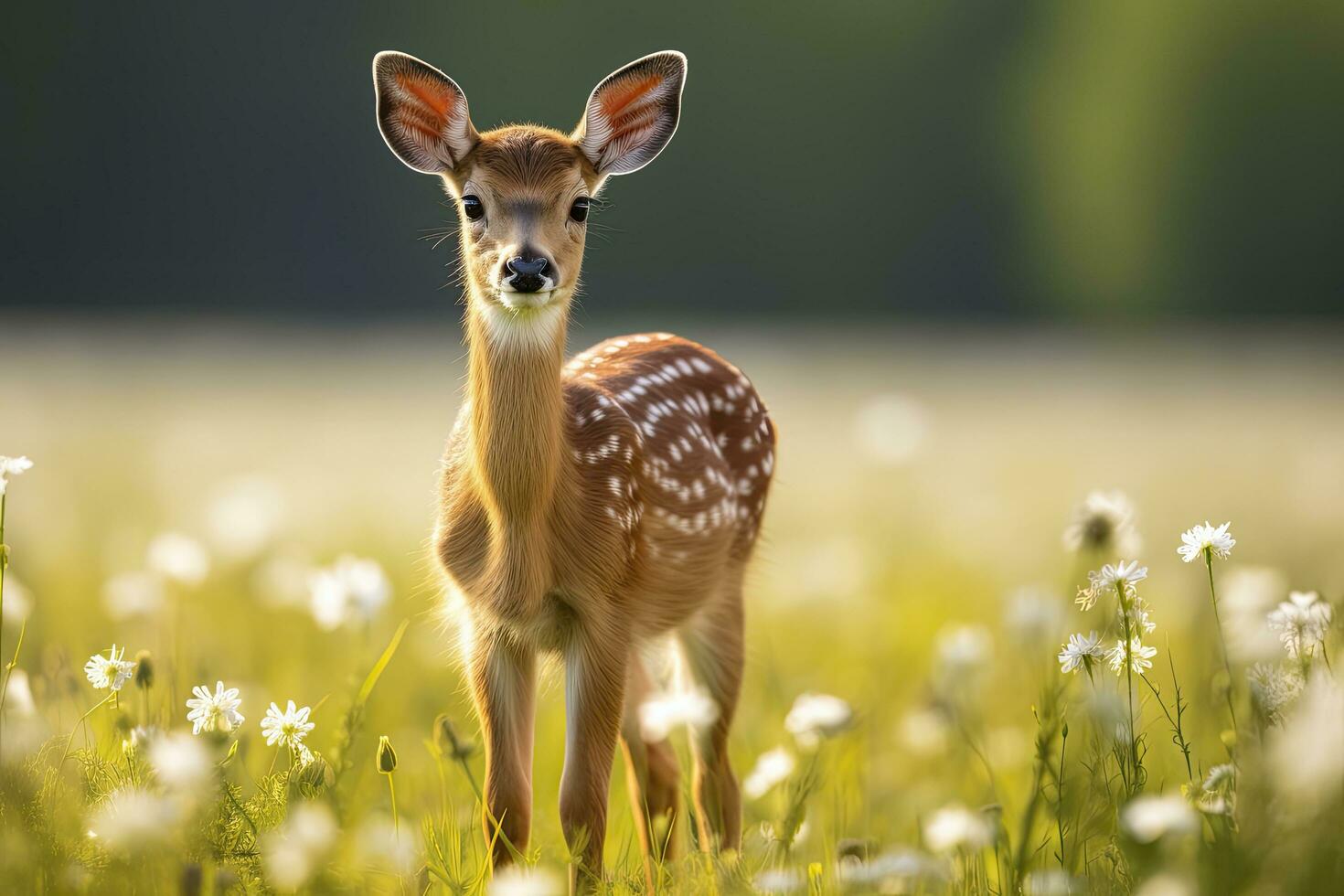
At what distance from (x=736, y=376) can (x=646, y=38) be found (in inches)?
703

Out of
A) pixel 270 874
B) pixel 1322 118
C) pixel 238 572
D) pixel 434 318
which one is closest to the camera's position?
pixel 270 874

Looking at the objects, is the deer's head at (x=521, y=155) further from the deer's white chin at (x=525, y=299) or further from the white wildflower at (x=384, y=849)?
the white wildflower at (x=384, y=849)

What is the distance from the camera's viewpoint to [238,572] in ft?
21.9

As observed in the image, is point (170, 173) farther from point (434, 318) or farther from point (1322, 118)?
point (1322, 118)

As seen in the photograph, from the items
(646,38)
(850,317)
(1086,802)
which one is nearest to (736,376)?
(1086,802)

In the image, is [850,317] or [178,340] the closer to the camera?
[178,340]

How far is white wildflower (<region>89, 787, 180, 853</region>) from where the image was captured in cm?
232

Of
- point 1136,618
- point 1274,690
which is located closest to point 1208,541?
point 1136,618

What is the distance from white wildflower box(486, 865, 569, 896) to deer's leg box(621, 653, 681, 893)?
1030mm

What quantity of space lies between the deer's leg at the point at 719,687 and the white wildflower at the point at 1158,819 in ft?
5.94

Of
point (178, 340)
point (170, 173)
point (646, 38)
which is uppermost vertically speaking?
point (646, 38)

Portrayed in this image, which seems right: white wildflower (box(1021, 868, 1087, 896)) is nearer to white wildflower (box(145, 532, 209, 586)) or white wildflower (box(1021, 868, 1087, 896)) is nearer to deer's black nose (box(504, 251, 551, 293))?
deer's black nose (box(504, 251, 551, 293))

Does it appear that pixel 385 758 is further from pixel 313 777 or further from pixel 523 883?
pixel 523 883

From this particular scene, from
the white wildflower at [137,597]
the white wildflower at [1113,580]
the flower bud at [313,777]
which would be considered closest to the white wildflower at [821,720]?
the white wildflower at [1113,580]
